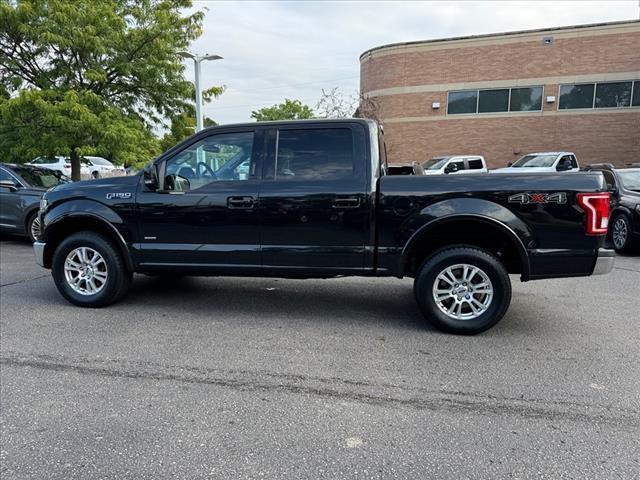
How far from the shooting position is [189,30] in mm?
11875

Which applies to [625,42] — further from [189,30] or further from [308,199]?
[308,199]

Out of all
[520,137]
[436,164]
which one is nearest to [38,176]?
[436,164]

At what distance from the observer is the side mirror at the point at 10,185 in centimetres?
886

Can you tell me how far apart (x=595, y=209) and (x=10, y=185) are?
9.81m

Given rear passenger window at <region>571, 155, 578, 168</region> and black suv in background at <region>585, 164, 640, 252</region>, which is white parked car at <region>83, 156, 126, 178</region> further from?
black suv in background at <region>585, 164, 640, 252</region>

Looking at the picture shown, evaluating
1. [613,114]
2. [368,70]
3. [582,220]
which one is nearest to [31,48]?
[582,220]

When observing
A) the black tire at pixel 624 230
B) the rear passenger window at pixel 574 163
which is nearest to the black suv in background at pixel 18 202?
the black tire at pixel 624 230

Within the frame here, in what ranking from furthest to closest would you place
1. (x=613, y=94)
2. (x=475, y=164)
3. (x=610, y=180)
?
(x=613, y=94), (x=475, y=164), (x=610, y=180)

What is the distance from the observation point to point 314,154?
452cm

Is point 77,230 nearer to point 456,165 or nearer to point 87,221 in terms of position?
point 87,221

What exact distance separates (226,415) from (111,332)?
2.00m

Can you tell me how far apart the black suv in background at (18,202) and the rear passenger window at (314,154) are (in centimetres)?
638

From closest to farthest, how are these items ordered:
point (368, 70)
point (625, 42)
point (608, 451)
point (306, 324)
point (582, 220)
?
point (608, 451) < point (582, 220) < point (306, 324) < point (625, 42) < point (368, 70)

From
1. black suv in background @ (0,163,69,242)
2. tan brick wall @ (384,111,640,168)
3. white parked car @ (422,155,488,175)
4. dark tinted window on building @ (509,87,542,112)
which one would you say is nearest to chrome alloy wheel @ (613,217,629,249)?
white parked car @ (422,155,488,175)
